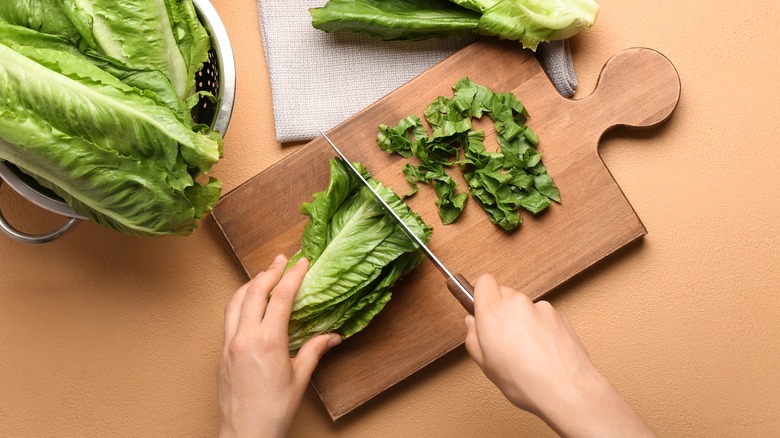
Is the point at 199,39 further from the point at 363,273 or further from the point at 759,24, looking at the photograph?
the point at 759,24

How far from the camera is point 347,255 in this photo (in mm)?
1687

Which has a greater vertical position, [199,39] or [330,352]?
[199,39]

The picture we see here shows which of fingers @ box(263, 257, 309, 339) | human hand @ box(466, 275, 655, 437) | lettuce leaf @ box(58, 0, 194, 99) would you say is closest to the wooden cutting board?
fingers @ box(263, 257, 309, 339)

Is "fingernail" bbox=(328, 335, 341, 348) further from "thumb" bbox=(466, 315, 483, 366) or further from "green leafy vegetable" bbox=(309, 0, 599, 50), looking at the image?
"green leafy vegetable" bbox=(309, 0, 599, 50)

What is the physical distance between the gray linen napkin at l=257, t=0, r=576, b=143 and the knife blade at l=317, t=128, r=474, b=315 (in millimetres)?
84

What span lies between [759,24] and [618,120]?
0.55 metres

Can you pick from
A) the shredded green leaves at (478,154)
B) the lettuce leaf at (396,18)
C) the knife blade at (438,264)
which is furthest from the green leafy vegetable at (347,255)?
the lettuce leaf at (396,18)

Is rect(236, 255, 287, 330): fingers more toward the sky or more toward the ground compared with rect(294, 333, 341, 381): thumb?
more toward the sky

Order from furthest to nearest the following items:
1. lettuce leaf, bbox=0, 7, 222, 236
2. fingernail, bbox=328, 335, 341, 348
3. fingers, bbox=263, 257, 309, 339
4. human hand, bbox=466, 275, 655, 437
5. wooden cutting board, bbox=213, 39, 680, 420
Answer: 1. wooden cutting board, bbox=213, 39, 680, 420
2. fingernail, bbox=328, 335, 341, 348
3. fingers, bbox=263, 257, 309, 339
4. human hand, bbox=466, 275, 655, 437
5. lettuce leaf, bbox=0, 7, 222, 236

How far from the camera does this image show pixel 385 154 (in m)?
1.84

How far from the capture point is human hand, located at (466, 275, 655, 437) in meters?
1.45

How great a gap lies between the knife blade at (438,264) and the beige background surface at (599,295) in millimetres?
280

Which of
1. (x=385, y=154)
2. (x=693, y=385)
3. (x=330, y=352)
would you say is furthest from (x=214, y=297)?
(x=693, y=385)

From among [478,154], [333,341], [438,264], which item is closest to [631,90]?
[478,154]
